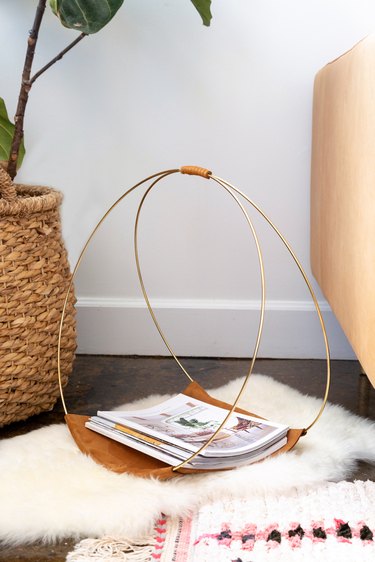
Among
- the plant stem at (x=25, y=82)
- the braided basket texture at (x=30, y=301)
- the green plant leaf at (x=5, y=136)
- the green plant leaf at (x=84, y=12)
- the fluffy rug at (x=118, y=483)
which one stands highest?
the green plant leaf at (x=84, y=12)

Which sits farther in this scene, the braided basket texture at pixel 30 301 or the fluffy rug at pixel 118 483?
the braided basket texture at pixel 30 301

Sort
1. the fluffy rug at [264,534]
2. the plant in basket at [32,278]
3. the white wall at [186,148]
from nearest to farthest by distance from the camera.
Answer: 1. the fluffy rug at [264,534]
2. the plant in basket at [32,278]
3. the white wall at [186,148]

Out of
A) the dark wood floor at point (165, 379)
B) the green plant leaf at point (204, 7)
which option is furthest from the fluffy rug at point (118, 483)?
the green plant leaf at point (204, 7)

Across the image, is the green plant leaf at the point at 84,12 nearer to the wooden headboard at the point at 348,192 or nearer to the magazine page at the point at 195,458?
the wooden headboard at the point at 348,192

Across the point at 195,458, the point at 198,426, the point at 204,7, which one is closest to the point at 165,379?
the point at 198,426

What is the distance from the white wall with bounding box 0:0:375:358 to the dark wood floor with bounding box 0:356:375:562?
56 mm

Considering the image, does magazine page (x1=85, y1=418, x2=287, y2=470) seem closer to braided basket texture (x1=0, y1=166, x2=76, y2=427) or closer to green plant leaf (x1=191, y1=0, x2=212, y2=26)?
braided basket texture (x1=0, y1=166, x2=76, y2=427)

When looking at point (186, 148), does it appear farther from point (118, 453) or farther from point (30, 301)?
point (118, 453)

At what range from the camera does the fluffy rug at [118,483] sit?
3.44 ft

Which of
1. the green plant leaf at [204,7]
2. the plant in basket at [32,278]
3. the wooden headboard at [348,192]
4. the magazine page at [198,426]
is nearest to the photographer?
the wooden headboard at [348,192]

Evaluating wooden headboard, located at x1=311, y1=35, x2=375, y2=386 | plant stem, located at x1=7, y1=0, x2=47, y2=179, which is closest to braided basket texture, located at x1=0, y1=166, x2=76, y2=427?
plant stem, located at x1=7, y1=0, x2=47, y2=179

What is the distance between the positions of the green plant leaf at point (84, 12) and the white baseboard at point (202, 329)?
765 millimetres

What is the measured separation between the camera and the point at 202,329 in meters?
1.90

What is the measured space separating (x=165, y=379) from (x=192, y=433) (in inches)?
17.6
